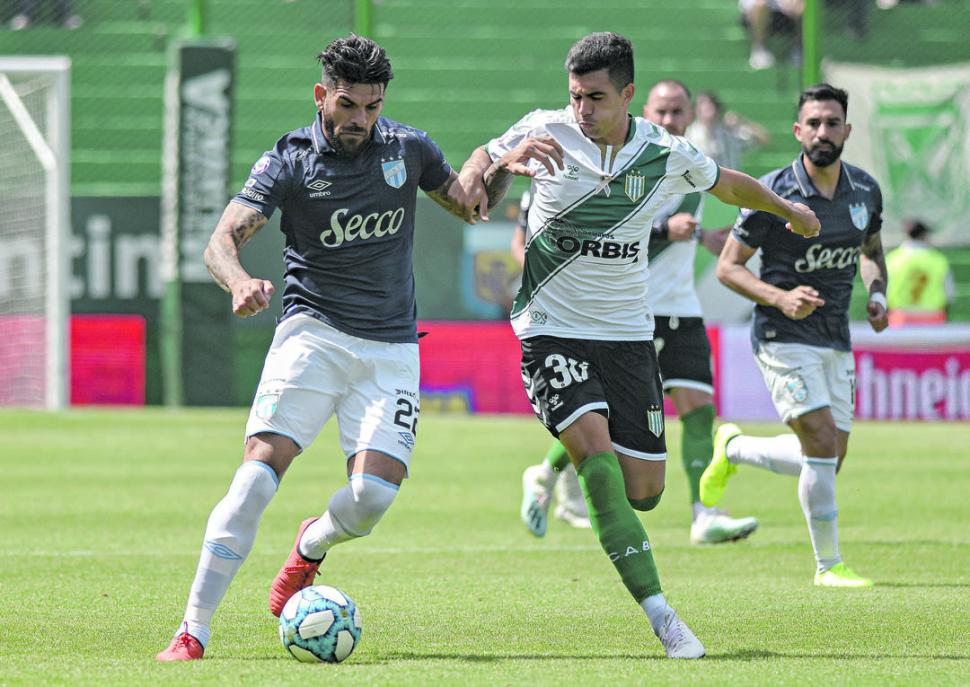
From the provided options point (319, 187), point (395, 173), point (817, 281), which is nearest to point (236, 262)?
point (319, 187)

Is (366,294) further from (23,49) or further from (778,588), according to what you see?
(23,49)

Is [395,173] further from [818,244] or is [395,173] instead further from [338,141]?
[818,244]

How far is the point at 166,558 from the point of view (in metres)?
9.13

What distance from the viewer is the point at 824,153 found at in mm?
8383

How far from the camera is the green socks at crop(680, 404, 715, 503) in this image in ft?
32.9

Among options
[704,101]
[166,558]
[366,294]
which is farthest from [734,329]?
[366,294]

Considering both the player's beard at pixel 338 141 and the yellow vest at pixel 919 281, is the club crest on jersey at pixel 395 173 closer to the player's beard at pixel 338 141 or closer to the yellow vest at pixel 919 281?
the player's beard at pixel 338 141

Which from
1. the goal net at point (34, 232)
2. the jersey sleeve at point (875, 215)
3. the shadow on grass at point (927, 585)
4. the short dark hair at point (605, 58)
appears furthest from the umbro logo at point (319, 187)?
the goal net at point (34, 232)

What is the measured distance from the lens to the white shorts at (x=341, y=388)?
249 inches

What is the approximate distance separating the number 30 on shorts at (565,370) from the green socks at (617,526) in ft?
1.22

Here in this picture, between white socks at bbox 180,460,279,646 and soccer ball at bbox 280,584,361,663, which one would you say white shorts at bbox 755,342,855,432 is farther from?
white socks at bbox 180,460,279,646

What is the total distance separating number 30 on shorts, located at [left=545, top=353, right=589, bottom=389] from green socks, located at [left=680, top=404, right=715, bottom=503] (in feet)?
11.3

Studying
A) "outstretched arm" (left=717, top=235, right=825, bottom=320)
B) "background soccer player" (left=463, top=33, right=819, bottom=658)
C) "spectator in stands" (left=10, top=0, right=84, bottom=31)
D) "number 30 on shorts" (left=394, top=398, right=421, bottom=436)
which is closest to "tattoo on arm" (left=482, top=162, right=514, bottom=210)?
"background soccer player" (left=463, top=33, right=819, bottom=658)

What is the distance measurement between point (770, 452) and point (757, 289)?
120cm
